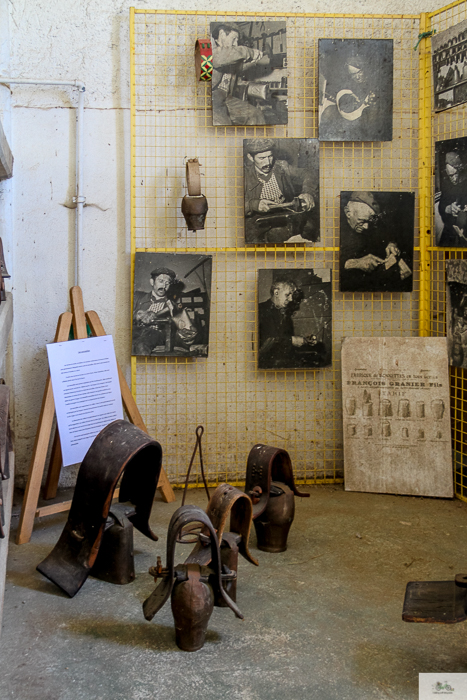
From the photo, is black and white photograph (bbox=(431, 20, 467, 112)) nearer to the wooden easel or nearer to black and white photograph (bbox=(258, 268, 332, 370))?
black and white photograph (bbox=(258, 268, 332, 370))

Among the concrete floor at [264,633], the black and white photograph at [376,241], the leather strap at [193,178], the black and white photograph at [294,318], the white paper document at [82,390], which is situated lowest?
the concrete floor at [264,633]

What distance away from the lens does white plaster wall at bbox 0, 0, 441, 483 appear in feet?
12.1

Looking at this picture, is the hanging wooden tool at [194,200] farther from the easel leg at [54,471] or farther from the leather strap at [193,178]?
the easel leg at [54,471]

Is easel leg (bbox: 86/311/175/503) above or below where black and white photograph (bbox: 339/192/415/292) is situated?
below

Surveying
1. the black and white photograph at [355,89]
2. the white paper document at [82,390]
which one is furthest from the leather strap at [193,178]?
the white paper document at [82,390]

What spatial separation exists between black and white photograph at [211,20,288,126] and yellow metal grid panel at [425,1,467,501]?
34.8 inches

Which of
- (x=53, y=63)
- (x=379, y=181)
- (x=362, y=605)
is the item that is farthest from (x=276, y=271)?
(x=362, y=605)

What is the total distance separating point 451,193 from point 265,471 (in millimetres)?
1895

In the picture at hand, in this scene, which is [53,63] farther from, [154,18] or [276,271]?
[276,271]

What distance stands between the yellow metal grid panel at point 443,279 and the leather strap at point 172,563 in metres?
1.92

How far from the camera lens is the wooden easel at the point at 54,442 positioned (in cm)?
321

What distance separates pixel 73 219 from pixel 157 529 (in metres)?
1.79
